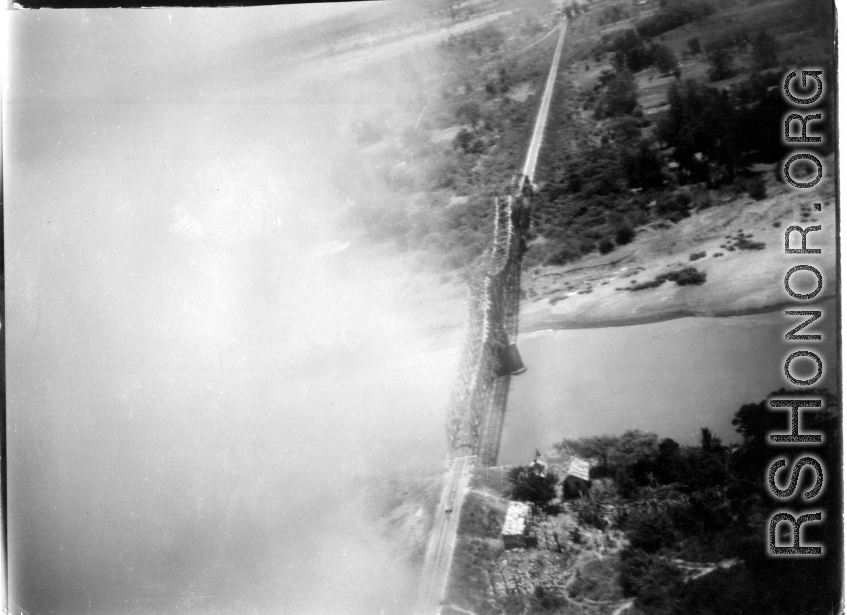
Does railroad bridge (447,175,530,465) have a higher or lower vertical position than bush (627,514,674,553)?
higher

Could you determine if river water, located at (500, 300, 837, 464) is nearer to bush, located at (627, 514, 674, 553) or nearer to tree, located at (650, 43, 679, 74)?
bush, located at (627, 514, 674, 553)

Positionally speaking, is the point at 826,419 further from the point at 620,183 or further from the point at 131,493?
the point at 131,493

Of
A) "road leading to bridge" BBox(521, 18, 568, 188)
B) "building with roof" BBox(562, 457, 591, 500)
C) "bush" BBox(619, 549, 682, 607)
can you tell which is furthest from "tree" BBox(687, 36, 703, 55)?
"bush" BBox(619, 549, 682, 607)

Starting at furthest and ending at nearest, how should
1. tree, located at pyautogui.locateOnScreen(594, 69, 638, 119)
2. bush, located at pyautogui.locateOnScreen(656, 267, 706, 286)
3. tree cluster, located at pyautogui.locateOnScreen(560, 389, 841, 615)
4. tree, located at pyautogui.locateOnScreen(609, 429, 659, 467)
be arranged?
tree, located at pyautogui.locateOnScreen(594, 69, 638, 119) < bush, located at pyautogui.locateOnScreen(656, 267, 706, 286) < tree, located at pyautogui.locateOnScreen(609, 429, 659, 467) < tree cluster, located at pyautogui.locateOnScreen(560, 389, 841, 615)

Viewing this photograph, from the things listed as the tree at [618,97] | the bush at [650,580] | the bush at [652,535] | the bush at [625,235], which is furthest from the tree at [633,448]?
the tree at [618,97]

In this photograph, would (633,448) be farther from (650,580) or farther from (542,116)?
(542,116)
